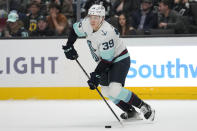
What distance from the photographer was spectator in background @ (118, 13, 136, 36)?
27.3ft

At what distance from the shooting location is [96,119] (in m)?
6.29

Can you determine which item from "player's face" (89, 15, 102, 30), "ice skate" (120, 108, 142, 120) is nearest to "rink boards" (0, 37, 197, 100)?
"ice skate" (120, 108, 142, 120)

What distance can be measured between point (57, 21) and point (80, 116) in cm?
233

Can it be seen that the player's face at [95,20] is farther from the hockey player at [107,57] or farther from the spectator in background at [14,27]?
the spectator in background at [14,27]

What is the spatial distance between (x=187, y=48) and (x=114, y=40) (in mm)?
2742

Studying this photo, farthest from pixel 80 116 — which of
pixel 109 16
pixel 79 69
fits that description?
pixel 109 16

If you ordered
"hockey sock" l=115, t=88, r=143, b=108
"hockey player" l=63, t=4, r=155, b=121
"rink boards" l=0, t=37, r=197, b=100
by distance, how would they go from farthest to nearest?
"rink boards" l=0, t=37, r=197, b=100, "hockey sock" l=115, t=88, r=143, b=108, "hockey player" l=63, t=4, r=155, b=121

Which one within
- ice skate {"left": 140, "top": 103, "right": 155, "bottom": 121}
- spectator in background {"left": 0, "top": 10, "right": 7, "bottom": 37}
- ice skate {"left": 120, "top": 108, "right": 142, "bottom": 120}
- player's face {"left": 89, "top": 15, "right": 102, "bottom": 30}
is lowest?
ice skate {"left": 120, "top": 108, "right": 142, "bottom": 120}

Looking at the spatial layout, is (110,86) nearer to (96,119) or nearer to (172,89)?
(96,119)

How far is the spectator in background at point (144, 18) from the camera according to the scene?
830 centimetres

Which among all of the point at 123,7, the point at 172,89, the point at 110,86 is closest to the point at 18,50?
the point at 123,7

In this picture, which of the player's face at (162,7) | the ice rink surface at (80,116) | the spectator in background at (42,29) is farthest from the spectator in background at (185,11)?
the spectator in background at (42,29)

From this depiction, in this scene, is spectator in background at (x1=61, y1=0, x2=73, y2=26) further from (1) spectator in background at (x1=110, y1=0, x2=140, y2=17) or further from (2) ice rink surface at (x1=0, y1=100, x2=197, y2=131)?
(2) ice rink surface at (x1=0, y1=100, x2=197, y2=131)

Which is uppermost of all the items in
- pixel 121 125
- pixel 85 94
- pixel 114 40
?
pixel 114 40
